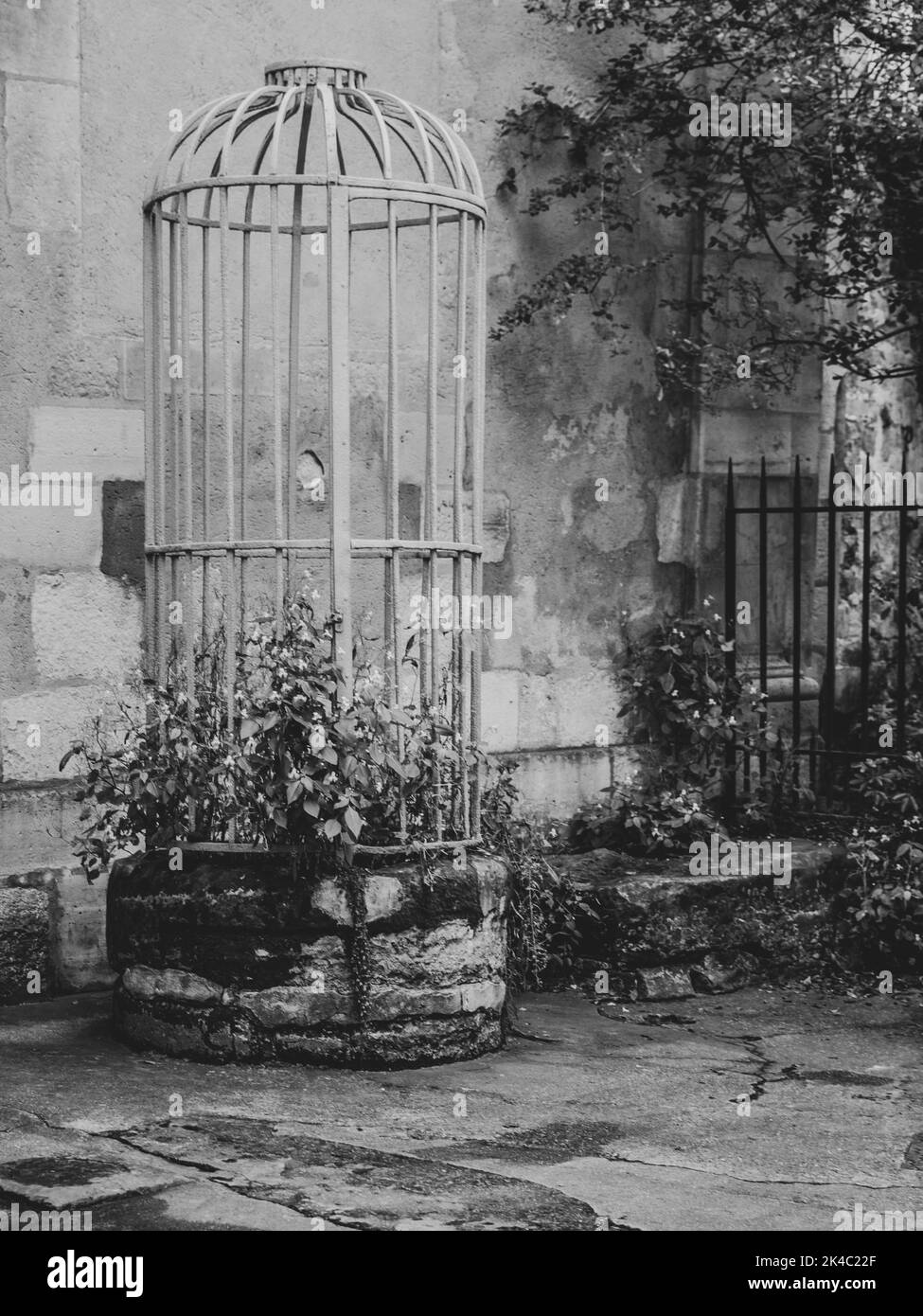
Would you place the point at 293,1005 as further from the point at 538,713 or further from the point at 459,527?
the point at 538,713

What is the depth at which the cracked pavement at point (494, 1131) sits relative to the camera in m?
3.32

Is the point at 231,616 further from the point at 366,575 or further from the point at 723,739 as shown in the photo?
the point at 723,739

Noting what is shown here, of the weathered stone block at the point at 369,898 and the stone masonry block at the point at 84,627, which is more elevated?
the stone masonry block at the point at 84,627

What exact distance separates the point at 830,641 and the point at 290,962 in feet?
8.90

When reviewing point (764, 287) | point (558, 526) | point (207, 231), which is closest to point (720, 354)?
point (764, 287)

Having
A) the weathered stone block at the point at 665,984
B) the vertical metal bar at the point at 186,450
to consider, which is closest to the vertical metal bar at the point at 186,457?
the vertical metal bar at the point at 186,450

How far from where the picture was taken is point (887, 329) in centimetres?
679

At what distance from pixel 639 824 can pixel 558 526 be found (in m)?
1.12

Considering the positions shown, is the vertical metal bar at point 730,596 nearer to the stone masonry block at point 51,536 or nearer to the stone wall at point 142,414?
the stone wall at point 142,414

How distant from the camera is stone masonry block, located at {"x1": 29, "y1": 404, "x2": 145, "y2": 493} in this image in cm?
504

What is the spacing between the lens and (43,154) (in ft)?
16.3

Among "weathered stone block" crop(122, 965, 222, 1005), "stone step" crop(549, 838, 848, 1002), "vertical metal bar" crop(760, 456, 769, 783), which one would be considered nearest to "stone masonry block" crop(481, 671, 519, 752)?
"stone step" crop(549, 838, 848, 1002)

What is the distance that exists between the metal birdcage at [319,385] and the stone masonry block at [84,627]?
0.77 feet

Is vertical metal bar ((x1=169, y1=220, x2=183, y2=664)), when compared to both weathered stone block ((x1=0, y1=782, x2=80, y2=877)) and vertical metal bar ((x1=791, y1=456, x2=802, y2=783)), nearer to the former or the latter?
weathered stone block ((x1=0, y1=782, x2=80, y2=877))
